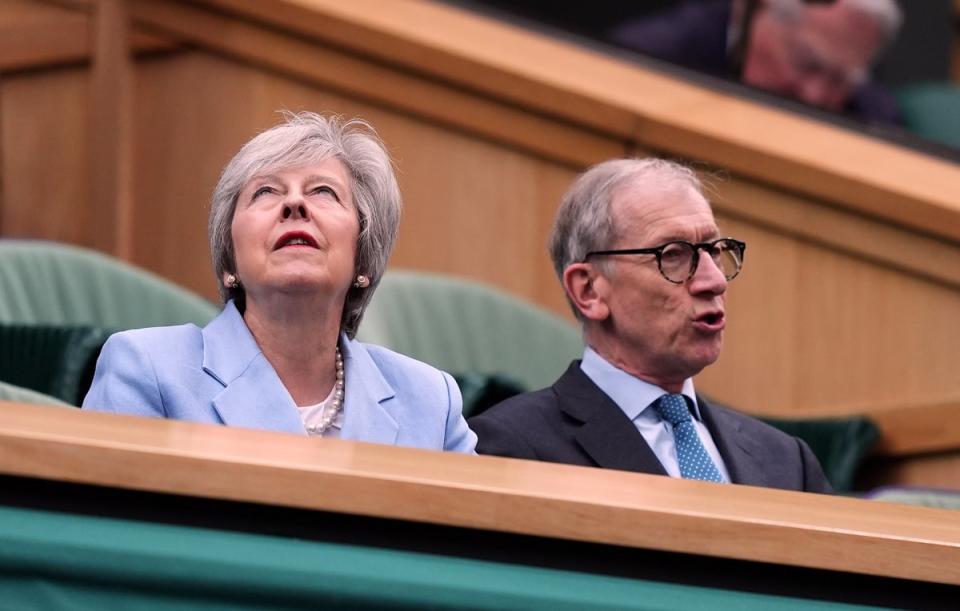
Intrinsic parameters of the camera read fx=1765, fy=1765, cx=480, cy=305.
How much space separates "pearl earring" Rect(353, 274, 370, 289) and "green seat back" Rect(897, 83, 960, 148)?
195cm

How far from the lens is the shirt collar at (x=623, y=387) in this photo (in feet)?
5.49

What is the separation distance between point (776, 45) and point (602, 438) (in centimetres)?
155

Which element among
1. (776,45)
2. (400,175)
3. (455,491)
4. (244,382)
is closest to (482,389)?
(400,175)

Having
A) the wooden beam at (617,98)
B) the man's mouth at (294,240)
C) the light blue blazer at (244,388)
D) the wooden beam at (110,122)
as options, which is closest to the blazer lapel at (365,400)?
the light blue blazer at (244,388)

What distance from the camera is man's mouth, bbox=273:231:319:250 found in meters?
1.41

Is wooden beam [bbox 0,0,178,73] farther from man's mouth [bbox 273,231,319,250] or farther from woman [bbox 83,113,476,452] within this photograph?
man's mouth [bbox 273,231,319,250]

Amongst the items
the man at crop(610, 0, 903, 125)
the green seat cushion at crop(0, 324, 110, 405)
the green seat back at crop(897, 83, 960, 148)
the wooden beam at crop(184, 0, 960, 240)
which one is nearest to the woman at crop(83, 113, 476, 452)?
the green seat cushion at crop(0, 324, 110, 405)

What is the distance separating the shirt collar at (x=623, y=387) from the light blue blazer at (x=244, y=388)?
23 cm

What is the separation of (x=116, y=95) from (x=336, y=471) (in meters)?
2.01

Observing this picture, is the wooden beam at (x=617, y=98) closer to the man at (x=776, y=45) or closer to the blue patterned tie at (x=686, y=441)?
the man at (x=776, y=45)

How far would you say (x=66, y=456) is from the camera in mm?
937

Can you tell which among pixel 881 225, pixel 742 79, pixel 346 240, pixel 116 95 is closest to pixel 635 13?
pixel 742 79

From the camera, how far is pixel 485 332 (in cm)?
254

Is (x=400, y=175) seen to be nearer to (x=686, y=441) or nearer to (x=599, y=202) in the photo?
(x=599, y=202)
